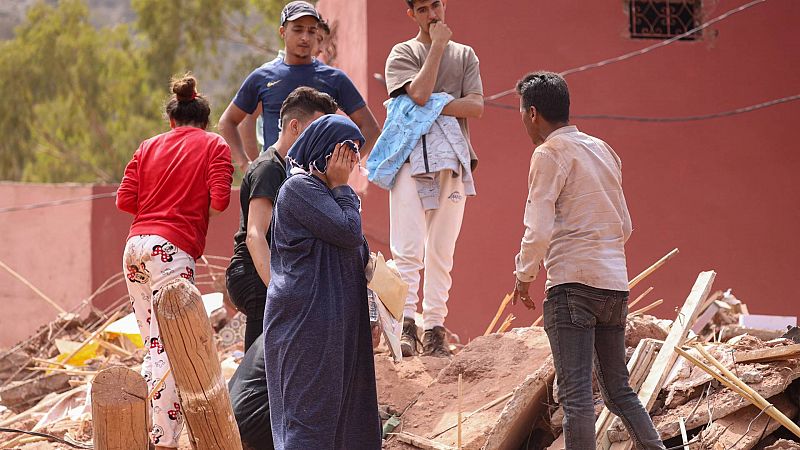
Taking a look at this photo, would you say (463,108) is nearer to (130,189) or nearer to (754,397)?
(130,189)

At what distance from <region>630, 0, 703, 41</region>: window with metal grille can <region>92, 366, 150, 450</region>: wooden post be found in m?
7.57

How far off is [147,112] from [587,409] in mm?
22705

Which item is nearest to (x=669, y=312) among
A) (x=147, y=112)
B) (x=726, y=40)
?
(x=726, y=40)

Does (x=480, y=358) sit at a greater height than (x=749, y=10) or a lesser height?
lesser

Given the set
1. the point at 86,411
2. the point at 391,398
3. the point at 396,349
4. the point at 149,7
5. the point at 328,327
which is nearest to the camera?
the point at 328,327

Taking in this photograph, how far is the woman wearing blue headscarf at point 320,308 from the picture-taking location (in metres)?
3.95

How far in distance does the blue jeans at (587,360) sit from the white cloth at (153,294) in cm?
179

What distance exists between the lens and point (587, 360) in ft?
14.4

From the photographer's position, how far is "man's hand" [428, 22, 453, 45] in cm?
599

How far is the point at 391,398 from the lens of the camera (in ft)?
18.6

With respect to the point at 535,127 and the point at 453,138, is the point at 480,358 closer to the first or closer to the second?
the point at 453,138

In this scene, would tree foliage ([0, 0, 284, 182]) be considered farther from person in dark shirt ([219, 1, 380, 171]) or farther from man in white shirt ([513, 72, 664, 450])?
man in white shirt ([513, 72, 664, 450])

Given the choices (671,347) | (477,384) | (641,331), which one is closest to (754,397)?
(671,347)

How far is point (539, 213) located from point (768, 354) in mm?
1593
